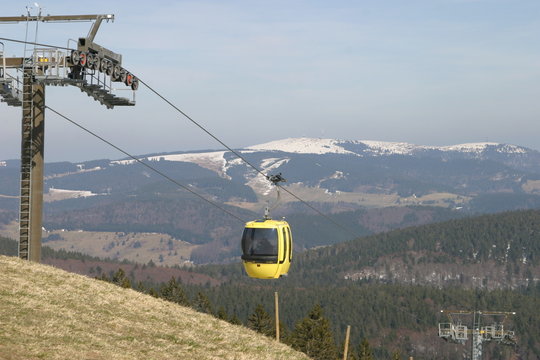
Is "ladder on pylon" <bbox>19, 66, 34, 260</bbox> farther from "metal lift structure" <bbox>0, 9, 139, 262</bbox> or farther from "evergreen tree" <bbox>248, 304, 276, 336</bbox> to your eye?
"evergreen tree" <bbox>248, 304, 276, 336</bbox>

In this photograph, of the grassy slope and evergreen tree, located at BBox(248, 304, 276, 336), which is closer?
the grassy slope

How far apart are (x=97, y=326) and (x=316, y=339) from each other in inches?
3286

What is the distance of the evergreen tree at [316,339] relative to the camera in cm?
11381

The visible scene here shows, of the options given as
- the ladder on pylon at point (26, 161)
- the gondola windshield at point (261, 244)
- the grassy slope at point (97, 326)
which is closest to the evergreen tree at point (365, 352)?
the gondola windshield at point (261, 244)

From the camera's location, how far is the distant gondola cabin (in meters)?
50.0

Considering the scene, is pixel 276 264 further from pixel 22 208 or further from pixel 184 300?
pixel 184 300

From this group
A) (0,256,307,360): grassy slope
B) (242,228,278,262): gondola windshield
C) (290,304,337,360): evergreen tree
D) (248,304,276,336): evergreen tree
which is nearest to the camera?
(0,256,307,360): grassy slope

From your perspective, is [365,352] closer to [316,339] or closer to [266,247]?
[316,339]

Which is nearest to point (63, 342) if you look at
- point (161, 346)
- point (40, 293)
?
point (161, 346)

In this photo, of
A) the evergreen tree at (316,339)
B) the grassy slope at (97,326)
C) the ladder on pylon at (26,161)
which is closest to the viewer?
the grassy slope at (97,326)

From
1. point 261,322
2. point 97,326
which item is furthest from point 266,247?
point 261,322

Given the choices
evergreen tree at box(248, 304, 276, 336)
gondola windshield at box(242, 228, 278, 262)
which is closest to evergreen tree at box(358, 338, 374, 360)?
evergreen tree at box(248, 304, 276, 336)

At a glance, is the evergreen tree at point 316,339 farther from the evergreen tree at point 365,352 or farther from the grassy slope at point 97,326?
the grassy slope at point 97,326

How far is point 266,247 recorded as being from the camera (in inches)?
1973
